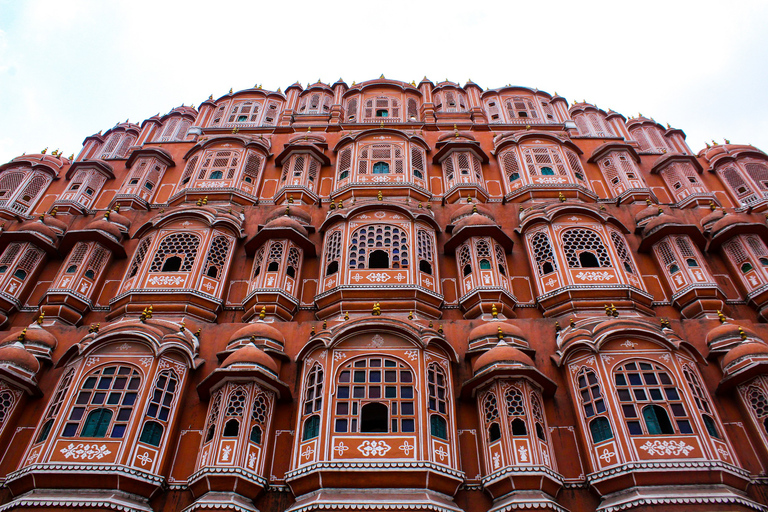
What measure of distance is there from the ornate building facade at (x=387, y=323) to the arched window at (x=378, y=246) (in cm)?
10

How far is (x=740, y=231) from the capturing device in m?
20.1

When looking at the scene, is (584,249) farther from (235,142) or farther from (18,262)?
(18,262)

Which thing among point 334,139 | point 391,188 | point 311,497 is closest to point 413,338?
point 311,497

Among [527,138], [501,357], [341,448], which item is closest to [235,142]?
[527,138]

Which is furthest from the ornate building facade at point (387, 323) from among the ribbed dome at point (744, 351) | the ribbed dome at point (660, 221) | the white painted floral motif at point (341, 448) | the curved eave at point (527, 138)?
the ribbed dome at point (744, 351)

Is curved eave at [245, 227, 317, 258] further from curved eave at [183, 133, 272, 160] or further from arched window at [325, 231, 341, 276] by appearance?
curved eave at [183, 133, 272, 160]

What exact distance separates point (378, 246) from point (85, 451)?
1019 cm

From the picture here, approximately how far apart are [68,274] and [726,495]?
19.4 m

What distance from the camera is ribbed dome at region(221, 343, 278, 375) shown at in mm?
15180

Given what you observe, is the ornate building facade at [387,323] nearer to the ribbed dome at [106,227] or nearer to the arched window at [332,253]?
the arched window at [332,253]

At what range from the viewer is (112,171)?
26.8 metres

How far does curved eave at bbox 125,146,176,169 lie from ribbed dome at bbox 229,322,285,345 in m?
12.7

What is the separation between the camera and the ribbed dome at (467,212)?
21344 mm

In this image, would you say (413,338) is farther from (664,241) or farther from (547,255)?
(664,241)
